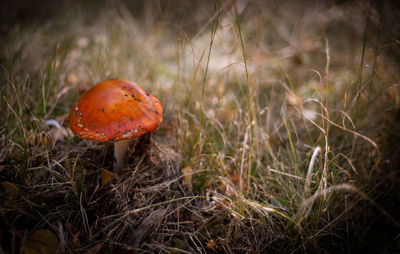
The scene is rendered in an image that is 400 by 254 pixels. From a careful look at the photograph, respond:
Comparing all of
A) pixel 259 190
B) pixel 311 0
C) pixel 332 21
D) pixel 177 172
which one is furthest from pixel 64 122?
pixel 311 0

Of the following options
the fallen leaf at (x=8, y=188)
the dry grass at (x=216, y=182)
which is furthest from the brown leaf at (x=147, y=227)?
the fallen leaf at (x=8, y=188)

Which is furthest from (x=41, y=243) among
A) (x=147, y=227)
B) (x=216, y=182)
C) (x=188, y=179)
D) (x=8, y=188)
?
(x=216, y=182)

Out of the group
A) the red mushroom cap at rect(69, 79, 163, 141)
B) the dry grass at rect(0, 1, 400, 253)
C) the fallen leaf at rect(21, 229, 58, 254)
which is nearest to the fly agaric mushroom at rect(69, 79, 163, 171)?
the red mushroom cap at rect(69, 79, 163, 141)

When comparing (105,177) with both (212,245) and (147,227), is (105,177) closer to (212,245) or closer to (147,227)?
(147,227)

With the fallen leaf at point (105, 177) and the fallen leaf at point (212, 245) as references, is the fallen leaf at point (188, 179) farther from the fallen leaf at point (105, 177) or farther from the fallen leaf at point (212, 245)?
the fallen leaf at point (105, 177)

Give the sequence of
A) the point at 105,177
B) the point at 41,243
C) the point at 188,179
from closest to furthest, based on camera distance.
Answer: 1. the point at 41,243
2. the point at 105,177
3. the point at 188,179

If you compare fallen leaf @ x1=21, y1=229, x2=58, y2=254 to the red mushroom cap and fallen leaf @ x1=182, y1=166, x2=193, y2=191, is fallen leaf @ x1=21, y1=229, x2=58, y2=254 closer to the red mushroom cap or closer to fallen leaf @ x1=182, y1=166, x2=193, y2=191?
the red mushroom cap
